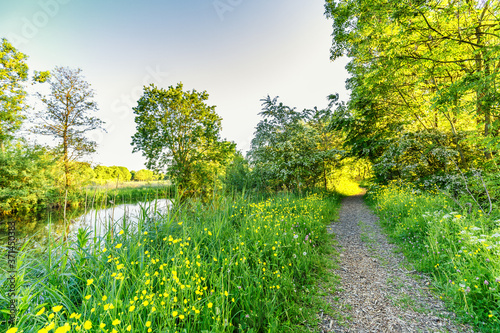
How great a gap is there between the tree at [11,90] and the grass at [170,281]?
659 inches

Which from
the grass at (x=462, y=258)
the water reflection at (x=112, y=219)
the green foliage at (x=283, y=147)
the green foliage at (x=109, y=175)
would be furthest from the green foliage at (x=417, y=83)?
the green foliage at (x=109, y=175)

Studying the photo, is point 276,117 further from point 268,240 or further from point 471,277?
point 471,277

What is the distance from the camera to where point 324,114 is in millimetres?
11781

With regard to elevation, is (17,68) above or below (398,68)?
above

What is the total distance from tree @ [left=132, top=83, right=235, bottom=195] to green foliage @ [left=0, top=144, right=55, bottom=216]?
5458 millimetres

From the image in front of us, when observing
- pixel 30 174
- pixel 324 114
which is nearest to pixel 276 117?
pixel 324 114

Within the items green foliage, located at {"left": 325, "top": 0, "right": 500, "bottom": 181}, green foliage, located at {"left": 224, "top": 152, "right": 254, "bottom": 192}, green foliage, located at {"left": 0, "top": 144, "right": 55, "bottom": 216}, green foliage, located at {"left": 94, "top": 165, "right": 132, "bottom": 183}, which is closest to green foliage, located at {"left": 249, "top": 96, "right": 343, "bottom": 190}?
green foliage, located at {"left": 224, "top": 152, "right": 254, "bottom": 192}

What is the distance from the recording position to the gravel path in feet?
7.45

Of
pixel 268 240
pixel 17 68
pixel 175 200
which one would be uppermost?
pixel 17 68

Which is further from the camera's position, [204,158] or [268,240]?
[204,158]

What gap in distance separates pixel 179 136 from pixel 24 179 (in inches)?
374

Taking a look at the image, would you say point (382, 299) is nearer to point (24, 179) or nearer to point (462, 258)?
point (462, 258)

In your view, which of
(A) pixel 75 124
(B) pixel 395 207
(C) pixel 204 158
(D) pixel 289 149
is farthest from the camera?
(C) pixel 204 158

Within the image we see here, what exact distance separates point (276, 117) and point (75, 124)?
52.4 feet
